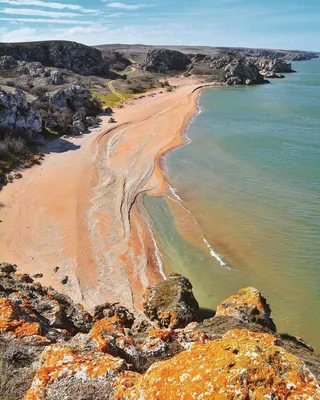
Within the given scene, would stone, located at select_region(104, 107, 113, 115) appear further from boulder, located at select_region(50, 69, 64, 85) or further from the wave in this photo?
the wave

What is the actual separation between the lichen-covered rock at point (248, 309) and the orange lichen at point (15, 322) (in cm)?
612

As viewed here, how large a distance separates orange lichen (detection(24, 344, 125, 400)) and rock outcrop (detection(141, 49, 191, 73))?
393ft

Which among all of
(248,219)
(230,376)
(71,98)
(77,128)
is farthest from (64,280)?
(71,98)

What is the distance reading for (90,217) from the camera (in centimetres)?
2364

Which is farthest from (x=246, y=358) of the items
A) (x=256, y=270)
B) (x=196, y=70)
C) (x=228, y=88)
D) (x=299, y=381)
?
(x=196, y=70)

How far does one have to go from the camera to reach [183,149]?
3881 centimetres

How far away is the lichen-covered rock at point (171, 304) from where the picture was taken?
13.4 metres

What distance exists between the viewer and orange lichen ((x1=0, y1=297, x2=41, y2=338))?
808 cm

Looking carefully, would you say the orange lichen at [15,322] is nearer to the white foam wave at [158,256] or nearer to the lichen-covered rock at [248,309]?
the lichen-covered rock at [248,309]

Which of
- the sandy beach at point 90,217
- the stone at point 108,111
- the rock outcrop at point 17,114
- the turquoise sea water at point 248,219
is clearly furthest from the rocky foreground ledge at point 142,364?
the stone at point 108,111

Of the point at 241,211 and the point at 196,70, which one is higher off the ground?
the point at 196,70

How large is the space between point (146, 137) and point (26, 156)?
14.9 metres

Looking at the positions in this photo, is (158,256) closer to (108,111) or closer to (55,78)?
(108,111)

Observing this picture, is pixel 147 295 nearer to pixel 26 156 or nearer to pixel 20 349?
pixel 20 349
